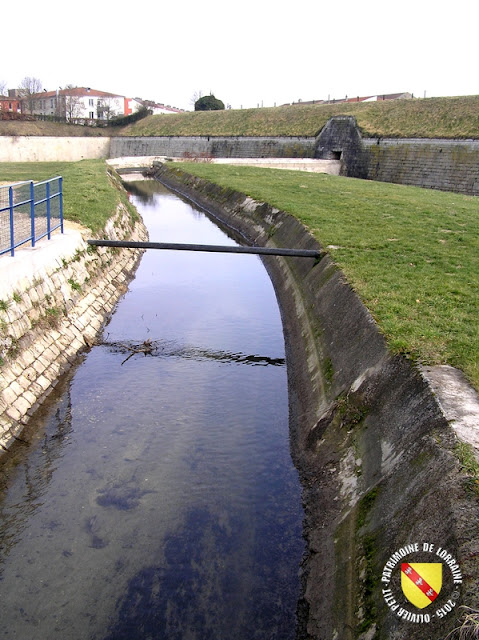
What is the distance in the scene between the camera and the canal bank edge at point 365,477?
4.53m

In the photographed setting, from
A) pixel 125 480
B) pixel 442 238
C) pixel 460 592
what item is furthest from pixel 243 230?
pixel 460 592

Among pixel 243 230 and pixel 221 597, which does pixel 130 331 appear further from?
pixel 243 230

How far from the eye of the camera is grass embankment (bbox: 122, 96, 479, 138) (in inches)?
1502

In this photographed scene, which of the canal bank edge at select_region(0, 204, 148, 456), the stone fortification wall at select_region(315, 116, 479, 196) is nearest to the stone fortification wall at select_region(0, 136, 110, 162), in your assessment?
the stone fortification wall at select_region(315, 116, 479, 196)

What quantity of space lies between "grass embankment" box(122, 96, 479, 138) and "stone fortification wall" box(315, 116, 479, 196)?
28.5 inches

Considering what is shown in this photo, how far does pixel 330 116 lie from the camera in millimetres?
49344

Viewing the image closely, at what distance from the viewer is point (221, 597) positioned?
579 cm

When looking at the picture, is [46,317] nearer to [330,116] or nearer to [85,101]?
[330,116]

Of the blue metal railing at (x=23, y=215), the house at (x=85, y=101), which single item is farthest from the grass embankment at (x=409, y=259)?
the house at (x=85, y=101)

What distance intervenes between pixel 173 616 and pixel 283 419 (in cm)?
427

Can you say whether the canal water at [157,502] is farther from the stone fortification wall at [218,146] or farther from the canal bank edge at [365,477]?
the stone fortification wall at [218,146]

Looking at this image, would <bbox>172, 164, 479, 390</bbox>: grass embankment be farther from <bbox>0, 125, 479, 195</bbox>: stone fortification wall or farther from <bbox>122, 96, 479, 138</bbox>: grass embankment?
<bbox>122, 96, 479, 138</bbox>: grass embankment

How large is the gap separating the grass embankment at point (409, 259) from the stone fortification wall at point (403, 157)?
458 inches

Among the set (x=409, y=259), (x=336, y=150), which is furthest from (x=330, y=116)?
(x=409, y=259)
